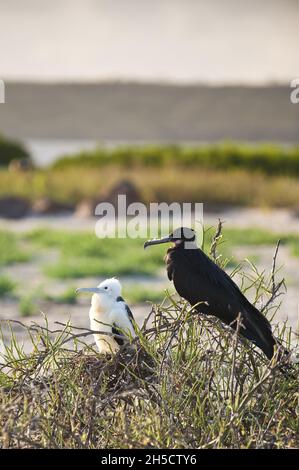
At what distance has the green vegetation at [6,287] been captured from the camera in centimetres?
803

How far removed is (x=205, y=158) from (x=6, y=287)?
10586 mm

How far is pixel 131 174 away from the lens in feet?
55.2

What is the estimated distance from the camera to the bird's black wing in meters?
2.85

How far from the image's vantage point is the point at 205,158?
59.8 feet

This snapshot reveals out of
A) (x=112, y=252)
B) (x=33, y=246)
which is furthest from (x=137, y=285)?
(x=33, y=246)

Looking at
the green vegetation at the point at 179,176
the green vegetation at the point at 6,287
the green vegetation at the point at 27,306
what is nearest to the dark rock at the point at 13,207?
the green vegetation at the point at 179,176

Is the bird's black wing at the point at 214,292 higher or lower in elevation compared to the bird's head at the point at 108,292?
lower

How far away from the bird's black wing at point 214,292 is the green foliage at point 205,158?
14.4 m

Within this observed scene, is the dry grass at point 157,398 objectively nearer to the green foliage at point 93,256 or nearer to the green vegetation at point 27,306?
the green vegetation at point 27,306

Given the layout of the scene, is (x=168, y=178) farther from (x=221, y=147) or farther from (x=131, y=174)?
(x=221, y=147)

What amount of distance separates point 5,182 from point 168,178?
10.1ft

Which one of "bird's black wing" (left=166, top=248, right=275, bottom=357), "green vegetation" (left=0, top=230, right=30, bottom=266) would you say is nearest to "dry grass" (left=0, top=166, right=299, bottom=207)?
"green vegetation" (left=0, top=230, right=30, bottom=266)

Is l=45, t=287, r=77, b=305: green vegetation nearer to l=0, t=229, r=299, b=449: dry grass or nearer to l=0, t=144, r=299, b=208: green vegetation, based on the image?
l=0, t=229, r=299, b=449: dry grass
